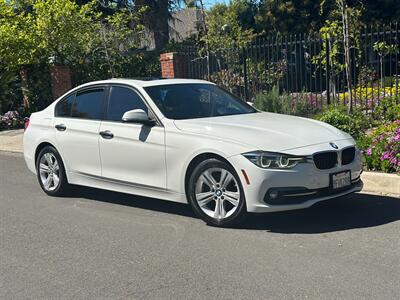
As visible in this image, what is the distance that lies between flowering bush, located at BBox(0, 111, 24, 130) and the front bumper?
13.5 metres

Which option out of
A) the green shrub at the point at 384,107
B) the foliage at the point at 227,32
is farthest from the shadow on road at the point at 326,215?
the foliage at the point at 227,32

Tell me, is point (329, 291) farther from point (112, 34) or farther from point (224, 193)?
point (112, 34)

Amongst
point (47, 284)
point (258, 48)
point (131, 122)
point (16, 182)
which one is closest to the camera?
point (47, 284)

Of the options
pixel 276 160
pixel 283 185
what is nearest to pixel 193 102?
pixel 276 160

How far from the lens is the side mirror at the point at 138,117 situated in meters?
6.24

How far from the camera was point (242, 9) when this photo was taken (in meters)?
32.2

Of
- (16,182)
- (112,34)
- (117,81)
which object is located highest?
(112,34)

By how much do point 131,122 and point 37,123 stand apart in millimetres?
2062

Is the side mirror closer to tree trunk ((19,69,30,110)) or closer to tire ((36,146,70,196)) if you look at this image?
tire ((36,146,70,196))

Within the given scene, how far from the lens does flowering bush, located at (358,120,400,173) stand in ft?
24.4

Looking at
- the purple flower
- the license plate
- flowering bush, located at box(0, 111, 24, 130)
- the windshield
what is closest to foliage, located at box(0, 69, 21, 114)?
flowering bush, located at box(0, 111, 24, 130)

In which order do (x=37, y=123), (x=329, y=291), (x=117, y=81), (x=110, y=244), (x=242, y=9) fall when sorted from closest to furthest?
(x=329, y=291) → (x=110, y=244) → (x=117, y=81) → (x=37, y=123) → (x=242, y=9)

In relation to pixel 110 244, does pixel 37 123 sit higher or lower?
higher

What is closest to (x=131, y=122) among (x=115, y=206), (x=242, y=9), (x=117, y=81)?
(x=117, y=81)
